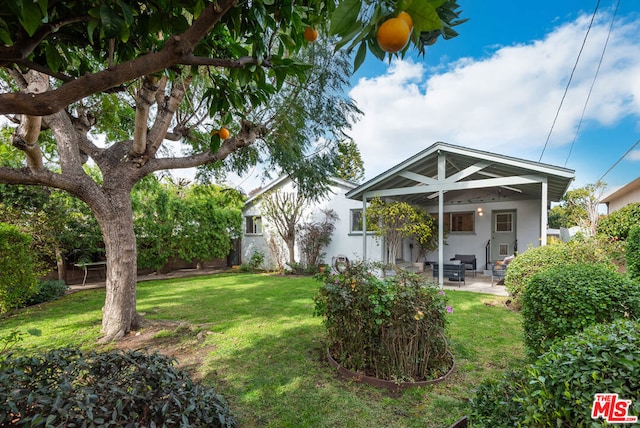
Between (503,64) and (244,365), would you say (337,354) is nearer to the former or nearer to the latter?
(244,365)

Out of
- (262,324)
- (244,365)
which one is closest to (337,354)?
(244,365)

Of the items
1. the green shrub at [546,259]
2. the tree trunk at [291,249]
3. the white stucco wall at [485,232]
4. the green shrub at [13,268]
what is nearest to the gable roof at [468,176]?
the white stucco wall at [485,232]

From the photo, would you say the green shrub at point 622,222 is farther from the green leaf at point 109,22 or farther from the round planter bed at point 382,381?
the green leaf at point 109,22

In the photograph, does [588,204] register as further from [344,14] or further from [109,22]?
[109,22]

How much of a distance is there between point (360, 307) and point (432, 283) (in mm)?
989

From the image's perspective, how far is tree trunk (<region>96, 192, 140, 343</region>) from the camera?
4.46 meters

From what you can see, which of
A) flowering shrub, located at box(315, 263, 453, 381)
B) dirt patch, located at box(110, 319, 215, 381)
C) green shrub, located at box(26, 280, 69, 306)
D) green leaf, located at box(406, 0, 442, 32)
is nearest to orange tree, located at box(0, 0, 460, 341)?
green leaf, located at box(406, 0, 442, 32)

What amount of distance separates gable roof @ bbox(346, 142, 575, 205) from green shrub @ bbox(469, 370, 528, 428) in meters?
7.24

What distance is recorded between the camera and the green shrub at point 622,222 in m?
8.60

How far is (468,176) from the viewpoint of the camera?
9.67 m

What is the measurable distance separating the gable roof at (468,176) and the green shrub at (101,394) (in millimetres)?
8344

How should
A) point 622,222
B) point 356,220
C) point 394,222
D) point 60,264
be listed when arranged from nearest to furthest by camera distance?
point 622,222 < point 60,264 < point 394,222 < point 356,220

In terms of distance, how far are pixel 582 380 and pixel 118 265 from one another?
5.50m

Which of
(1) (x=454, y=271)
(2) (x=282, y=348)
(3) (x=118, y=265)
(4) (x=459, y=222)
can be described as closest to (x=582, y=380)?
(2) (x=282, y=348)
